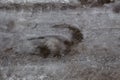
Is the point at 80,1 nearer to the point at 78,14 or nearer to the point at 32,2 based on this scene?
the point at 78,14

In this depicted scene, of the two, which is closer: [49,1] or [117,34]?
[117,34]

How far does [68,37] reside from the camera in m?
2.22

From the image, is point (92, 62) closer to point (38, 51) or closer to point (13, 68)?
point (38, 51)

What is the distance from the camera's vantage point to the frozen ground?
1972 millimetres

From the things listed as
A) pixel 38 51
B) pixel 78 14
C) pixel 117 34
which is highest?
pixel 78 14

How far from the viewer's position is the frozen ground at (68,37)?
1.97 meters

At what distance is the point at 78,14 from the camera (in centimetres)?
239

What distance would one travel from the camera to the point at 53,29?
2283 mm

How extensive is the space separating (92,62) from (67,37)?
0.39 meters

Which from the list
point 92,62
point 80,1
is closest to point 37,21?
point 80,1

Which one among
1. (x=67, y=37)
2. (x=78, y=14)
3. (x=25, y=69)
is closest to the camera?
(x=25, y=69)

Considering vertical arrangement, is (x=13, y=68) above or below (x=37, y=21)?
below

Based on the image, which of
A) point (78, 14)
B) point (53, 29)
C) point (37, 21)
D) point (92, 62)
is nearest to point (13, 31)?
point (37, 21)

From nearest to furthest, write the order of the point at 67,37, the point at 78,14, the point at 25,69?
the point at 25,69 → the point at 67,37 → the point at 78,14
